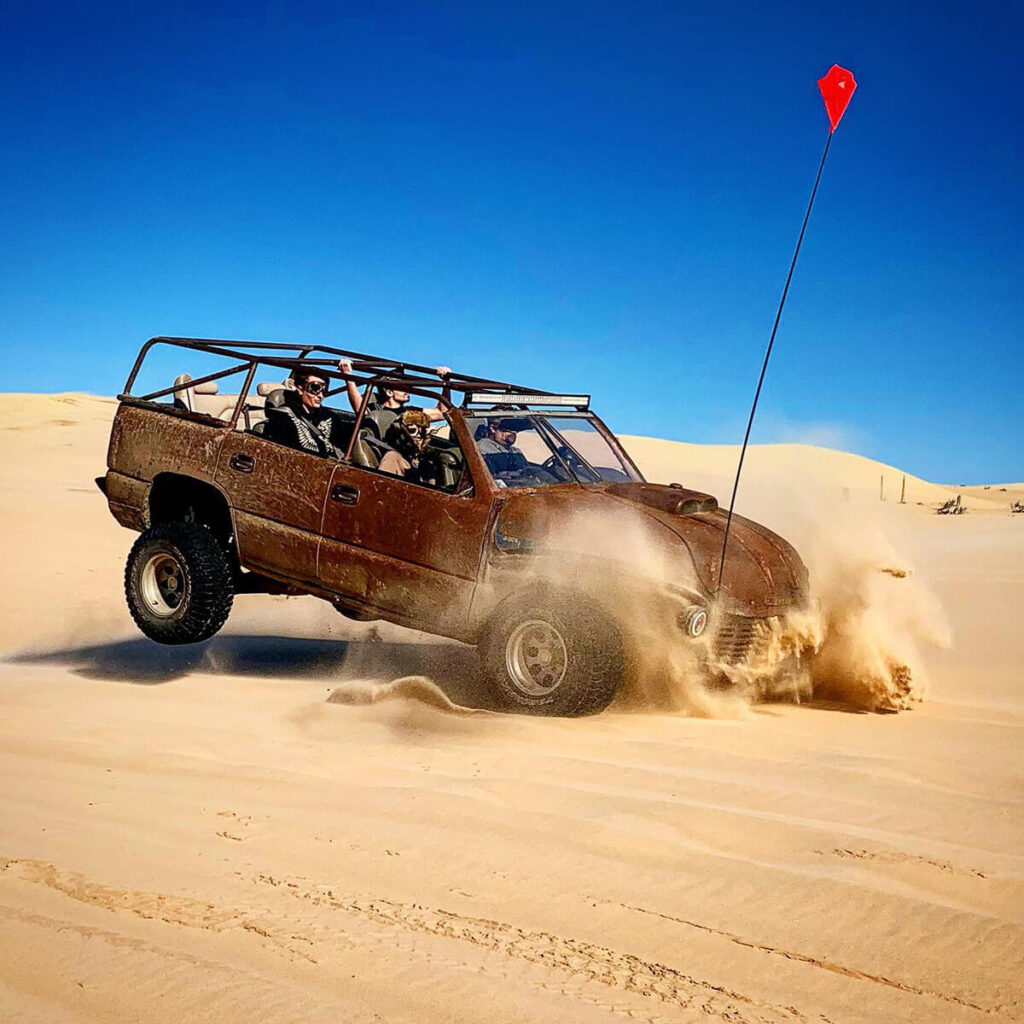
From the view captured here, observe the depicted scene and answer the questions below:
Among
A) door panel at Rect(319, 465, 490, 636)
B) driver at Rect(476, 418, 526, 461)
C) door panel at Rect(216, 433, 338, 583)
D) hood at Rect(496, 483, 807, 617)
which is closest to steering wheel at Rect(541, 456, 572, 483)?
driver at Rect(476, 418, 526, 461)

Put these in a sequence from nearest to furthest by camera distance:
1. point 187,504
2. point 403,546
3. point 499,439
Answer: point 403,546 → point 499,439 → point 187,504

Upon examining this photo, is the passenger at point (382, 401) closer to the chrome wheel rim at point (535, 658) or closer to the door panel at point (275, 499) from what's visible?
the door panel at point (275, 499)

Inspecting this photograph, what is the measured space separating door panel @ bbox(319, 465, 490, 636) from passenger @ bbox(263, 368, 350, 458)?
1.60ft

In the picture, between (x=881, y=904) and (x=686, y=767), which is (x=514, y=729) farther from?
(x=881, y=904)

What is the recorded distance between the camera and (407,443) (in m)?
7.40

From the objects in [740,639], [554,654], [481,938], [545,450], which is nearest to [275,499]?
[545,450]

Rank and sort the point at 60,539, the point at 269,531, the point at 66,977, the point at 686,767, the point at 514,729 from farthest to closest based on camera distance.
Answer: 1. the point at 60,539
2. the point at 269,531
3. the point at 514,729
4. the point at 686,767
5. the point at 66,977

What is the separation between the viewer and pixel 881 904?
3.65 meters

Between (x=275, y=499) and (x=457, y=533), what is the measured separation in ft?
4.45

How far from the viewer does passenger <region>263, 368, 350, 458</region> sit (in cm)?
748

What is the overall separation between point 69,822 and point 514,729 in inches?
89.2

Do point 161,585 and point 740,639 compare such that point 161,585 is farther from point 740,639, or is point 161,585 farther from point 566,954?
point 566,954

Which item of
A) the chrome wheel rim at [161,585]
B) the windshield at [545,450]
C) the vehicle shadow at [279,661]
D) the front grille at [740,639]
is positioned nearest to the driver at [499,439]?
the windshield at [545,450]

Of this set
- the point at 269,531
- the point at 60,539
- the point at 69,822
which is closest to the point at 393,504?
the point at 269,531
